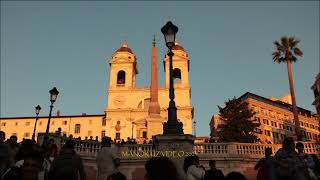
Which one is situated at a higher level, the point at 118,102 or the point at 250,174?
the point at 118,102

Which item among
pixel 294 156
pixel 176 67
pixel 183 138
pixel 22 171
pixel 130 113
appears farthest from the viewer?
pixel 176 67

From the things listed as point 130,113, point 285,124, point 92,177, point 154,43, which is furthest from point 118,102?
point 92,177

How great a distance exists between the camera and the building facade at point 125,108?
75062 mm

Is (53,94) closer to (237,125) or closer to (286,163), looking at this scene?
(286,163)

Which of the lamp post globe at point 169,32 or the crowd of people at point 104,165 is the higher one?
the lamp post globe at point 169,32

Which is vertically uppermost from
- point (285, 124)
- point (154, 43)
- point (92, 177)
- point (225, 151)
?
point (154, 43)

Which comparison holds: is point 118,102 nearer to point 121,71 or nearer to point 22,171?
point 121,71

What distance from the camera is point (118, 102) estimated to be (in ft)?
259

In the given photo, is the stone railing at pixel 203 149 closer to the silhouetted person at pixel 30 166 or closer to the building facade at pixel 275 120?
the silhouetted person at pixel 30 166

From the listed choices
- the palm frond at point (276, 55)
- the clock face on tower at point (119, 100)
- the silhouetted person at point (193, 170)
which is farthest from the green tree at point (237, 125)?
the clock face on tower at point (119, 100)

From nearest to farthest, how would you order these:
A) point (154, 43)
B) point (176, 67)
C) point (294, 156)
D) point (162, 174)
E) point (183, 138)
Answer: point (162, 174)
point (294, 156)
point (183, 138)
point (154, 43)
point (176, 67)

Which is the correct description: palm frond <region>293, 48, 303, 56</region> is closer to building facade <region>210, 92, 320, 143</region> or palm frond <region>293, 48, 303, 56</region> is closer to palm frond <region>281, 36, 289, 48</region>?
palm frond <region>281, 36, 289, 48</region>

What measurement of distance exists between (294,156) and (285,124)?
8445 cm

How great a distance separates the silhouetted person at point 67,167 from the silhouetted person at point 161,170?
3.02 m
